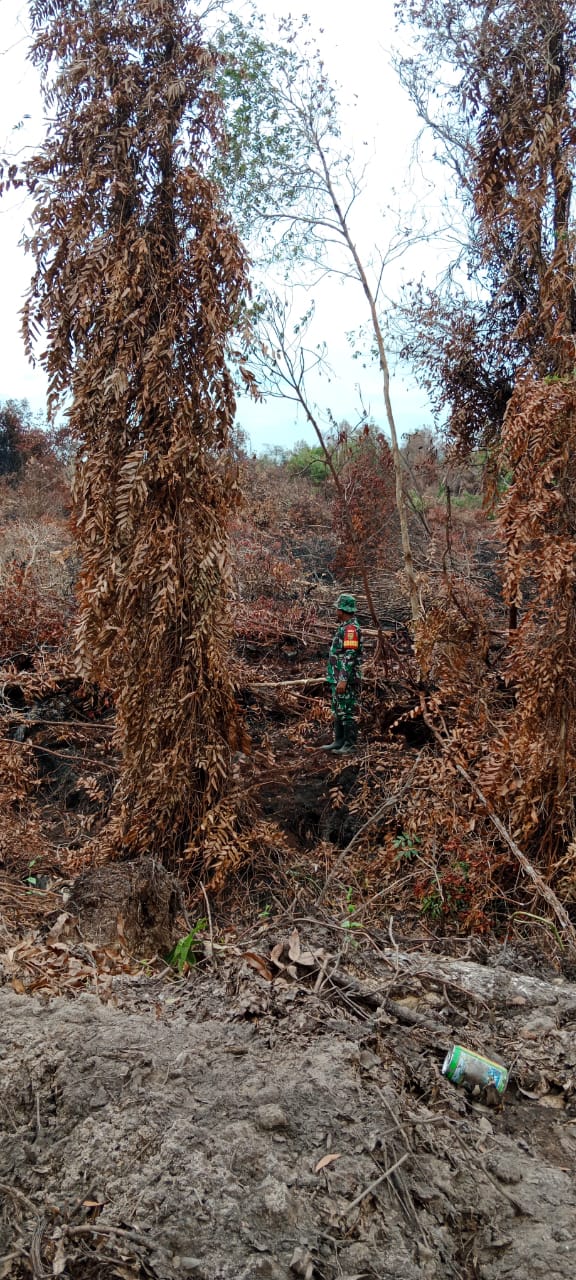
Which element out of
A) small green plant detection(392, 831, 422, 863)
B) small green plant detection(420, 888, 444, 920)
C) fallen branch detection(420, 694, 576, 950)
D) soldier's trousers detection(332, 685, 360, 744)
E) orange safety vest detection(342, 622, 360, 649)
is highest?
orange safety vest detection(342, 622, 360, 649)

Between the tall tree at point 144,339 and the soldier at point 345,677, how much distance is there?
208cm

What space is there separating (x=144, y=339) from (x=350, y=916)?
12.6 feet

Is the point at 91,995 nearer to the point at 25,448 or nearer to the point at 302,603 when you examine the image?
the point at 302,603

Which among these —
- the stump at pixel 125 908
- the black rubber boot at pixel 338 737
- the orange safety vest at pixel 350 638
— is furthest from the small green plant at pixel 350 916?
the orange safety vest at pixel 350 638

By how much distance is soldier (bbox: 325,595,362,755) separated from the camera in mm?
7840

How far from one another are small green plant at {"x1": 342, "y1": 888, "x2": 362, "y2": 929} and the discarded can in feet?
4.23

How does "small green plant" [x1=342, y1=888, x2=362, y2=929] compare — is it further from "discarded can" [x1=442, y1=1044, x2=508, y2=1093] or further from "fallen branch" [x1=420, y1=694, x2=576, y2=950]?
"discarded can" [x1=442, y1=1044, x2=508, y2=1093]

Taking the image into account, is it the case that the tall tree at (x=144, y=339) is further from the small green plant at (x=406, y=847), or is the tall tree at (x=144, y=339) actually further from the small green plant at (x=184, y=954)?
the small green plant at (x=406, y=847)

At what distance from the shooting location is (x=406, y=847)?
6477 millimetres

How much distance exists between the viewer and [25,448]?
21.8m

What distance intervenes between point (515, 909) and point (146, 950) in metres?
2.39

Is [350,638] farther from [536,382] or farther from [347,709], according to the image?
[536,382]

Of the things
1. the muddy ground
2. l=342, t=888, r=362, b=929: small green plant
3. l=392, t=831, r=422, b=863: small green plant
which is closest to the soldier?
l=392, t=831, r=422, b=863: small green plant

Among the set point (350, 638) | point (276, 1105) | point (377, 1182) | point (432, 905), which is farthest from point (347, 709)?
point (377, 1182)
